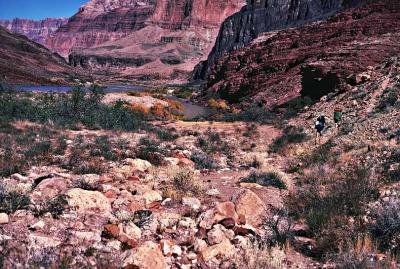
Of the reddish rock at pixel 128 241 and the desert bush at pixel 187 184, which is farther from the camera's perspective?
the desert bush at pixel 187 184

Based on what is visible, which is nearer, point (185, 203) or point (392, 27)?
point (185, 203)

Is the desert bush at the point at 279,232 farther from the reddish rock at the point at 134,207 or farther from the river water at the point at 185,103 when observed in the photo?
the river water at the point at 185,103

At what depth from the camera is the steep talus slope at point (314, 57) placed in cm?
2311

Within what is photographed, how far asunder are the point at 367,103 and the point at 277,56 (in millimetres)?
22149

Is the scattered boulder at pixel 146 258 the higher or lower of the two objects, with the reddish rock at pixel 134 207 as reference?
higher

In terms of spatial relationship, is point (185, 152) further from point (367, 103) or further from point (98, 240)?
point (367, 103)

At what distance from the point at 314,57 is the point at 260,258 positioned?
28.9m

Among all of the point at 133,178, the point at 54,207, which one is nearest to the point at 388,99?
the point at 133,178

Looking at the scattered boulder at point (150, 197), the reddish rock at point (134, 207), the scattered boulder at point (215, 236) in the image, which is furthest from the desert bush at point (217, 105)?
the scattered boulder at point (215, 236)

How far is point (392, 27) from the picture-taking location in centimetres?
2633

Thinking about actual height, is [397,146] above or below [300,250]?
above

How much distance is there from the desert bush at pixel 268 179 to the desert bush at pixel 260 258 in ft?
12.4

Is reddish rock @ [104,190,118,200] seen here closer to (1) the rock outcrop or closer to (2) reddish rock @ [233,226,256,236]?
(2) reddish rock @ [233,226,256,236]

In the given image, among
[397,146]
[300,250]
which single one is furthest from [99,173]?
[397,146]
